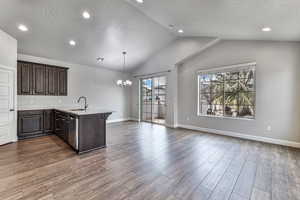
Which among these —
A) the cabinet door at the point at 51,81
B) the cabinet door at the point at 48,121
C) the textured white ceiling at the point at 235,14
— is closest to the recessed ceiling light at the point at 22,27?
the cabinet door at the point at 51,81

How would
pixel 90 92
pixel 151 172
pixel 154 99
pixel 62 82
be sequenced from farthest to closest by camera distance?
pixel 154 99
pixel 90 92
pixel 62 82
pixel 151 172

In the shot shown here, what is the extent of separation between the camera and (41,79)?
4.98 metres

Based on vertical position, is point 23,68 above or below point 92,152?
above

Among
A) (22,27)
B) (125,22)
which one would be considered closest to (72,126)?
(22,27)

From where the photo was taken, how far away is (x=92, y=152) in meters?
3.46

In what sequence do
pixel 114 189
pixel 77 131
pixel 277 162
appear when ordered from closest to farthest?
pixel 114 189 < pixel 277 162 < pixel 77 131

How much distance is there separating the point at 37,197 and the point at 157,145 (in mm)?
2697

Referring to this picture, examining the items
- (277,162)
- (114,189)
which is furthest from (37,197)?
(277,162)

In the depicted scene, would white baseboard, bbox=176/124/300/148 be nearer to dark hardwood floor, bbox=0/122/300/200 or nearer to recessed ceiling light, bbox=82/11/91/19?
dark hardwood floor, bbox=0/122/300/200

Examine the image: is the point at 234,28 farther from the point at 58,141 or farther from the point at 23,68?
the point at 23,68

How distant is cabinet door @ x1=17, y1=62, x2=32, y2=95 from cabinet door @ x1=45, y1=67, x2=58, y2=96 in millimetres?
481

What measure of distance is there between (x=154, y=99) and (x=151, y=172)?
199 inches

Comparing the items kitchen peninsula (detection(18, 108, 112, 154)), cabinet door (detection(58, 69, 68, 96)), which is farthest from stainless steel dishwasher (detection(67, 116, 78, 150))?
cabinet door (detection(58, 69, 68, 96))

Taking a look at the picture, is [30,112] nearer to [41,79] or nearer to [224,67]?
[41,79]
